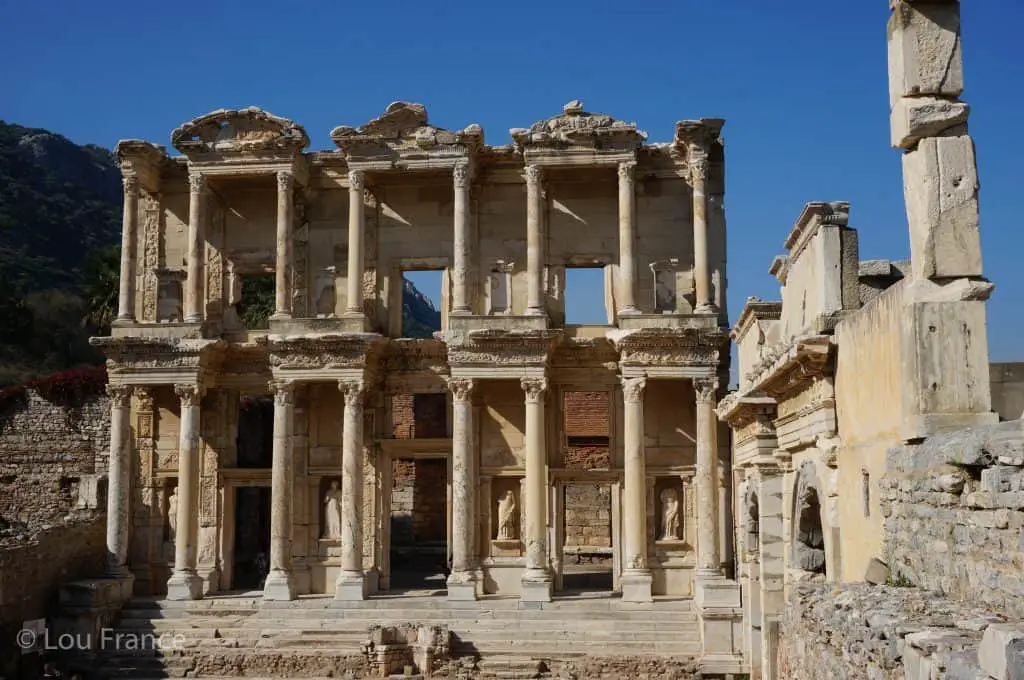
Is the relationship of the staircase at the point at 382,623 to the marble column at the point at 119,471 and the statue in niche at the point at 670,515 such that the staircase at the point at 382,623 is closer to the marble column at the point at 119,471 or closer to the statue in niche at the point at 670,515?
the statue in niche at the point at 670,515

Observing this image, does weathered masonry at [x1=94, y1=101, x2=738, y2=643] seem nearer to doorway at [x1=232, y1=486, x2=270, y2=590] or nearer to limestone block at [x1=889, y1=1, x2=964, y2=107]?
doorway at [x1=232, y1=486, x2=270, y2=590]

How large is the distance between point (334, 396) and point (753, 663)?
36.8 feet

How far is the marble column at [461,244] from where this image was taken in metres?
24.3

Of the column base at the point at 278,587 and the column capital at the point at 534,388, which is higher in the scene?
the column capital at the point at 534,388

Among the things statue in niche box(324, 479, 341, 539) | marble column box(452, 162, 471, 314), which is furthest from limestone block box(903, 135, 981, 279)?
statue in niche box(324, 479, 341, 539)

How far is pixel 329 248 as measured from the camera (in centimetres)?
2642

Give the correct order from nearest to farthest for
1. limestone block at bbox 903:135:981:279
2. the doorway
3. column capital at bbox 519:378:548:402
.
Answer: limestone block at bbox 903:135:981:279 → column capital at bbox 519:378:548:402 → the doorway

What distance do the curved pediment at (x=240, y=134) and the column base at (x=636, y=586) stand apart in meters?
11.5

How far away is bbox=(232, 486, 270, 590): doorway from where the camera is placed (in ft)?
97.0

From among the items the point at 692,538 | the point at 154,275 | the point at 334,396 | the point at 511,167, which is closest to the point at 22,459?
the point at 154,275

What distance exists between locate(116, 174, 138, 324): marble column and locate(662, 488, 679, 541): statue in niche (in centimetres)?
1233

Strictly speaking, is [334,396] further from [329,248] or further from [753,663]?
[753,663]

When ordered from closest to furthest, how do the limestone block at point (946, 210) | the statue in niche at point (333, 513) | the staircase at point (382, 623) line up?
1. the limestone block at point (946, 210)
2. the staircase at point (382, 623)
3. the statue in niche at point (333, 513)

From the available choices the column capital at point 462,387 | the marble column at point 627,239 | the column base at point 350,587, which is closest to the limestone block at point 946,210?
the marble column at point 627,239
